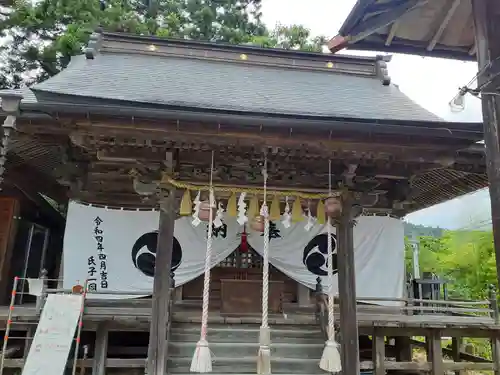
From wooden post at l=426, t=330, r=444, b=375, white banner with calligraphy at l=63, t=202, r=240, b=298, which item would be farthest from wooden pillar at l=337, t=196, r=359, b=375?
white banner with calligraphy at l=63, t=202, r=240, b=298

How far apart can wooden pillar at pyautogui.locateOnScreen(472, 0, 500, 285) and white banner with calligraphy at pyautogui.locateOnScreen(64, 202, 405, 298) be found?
18.8ft

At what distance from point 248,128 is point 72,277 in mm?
5066

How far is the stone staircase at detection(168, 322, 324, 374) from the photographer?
5492 mm

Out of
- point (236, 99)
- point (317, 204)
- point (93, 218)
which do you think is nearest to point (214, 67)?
point (236, 99)

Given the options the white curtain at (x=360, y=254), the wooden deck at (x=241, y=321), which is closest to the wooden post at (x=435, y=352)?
the wooden deck at (x=241, y=321)

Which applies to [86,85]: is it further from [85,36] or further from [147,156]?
[85,36]

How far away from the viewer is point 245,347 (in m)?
5.81

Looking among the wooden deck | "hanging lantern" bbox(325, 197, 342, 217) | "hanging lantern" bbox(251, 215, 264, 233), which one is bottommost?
the wooden deck

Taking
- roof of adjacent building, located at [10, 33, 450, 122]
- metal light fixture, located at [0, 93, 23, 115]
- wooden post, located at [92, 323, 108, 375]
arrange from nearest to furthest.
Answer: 1. metal light fixture, located at [0, 93, 23, 115]
2. roof of adjacent building, located at [10, 33, 450, 122]
3. wooden post, located at [92, 323, 108, 375]

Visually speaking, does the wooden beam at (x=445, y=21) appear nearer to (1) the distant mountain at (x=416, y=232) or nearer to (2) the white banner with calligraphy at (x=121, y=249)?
(2) the white banner with calligraphy at (x=121, y=249)

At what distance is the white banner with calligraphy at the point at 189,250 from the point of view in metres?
7.74

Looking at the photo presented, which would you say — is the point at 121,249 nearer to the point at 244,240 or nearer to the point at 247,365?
the point at 244,240

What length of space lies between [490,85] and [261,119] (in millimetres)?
2432

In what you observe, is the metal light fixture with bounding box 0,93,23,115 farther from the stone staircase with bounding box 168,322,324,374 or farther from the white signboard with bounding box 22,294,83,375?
the stone staircase with bounding box 168,322,324,374
